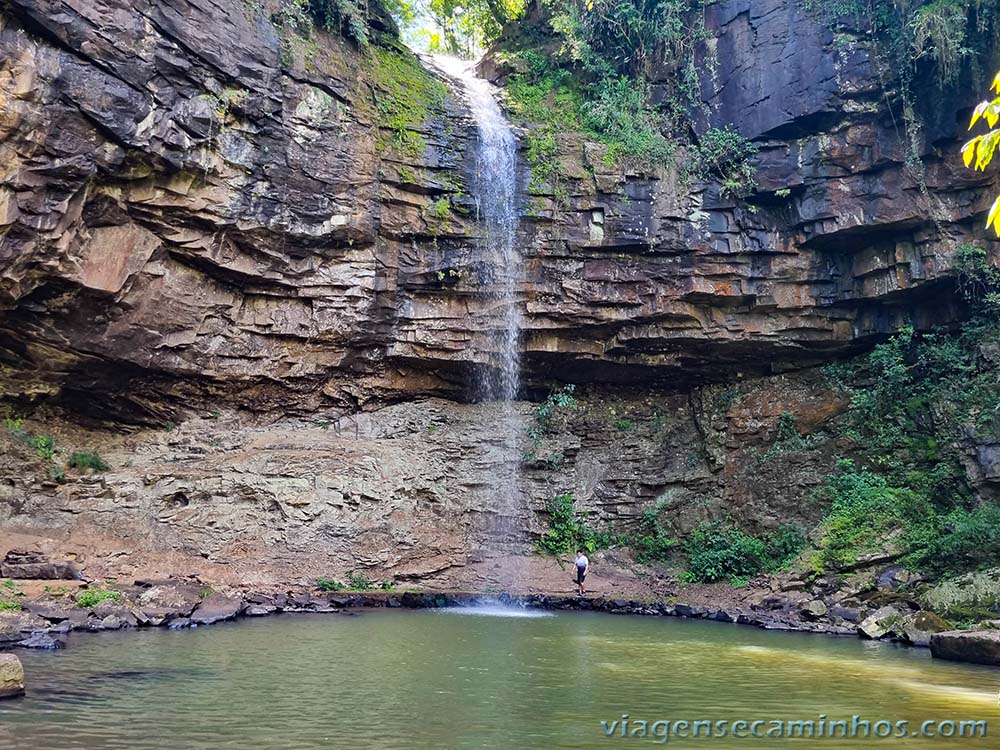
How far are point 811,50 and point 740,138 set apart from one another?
2708mm

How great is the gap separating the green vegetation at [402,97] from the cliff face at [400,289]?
0.08 meters

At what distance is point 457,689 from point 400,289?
14.0 metres

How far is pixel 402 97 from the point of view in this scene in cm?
2153

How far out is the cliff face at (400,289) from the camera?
58.8ft

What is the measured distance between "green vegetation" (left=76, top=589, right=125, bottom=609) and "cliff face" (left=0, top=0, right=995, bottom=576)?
153 inches

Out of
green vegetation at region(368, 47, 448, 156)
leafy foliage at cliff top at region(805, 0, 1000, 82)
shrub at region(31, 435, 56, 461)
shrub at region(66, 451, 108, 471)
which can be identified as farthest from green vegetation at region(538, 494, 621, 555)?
leafy foliage at cliff top at region(805, 0, 1000, 82)

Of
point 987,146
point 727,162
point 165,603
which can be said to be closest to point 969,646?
point 987,146

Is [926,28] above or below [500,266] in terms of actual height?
above

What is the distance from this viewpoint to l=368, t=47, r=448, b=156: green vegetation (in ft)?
68.9

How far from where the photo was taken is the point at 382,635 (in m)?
13.3

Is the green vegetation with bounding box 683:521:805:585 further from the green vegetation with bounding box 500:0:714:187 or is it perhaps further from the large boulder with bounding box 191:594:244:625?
the large boulder with bounding box 191:594:244:625

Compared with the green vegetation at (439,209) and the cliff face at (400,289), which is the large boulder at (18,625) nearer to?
the cliff face at (400,289)

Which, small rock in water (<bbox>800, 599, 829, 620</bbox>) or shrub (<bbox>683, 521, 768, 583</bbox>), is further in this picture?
shrub (<bbox>683, 521, 768, 583</bbox>)

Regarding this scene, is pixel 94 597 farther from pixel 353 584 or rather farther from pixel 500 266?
pixel 500 266
